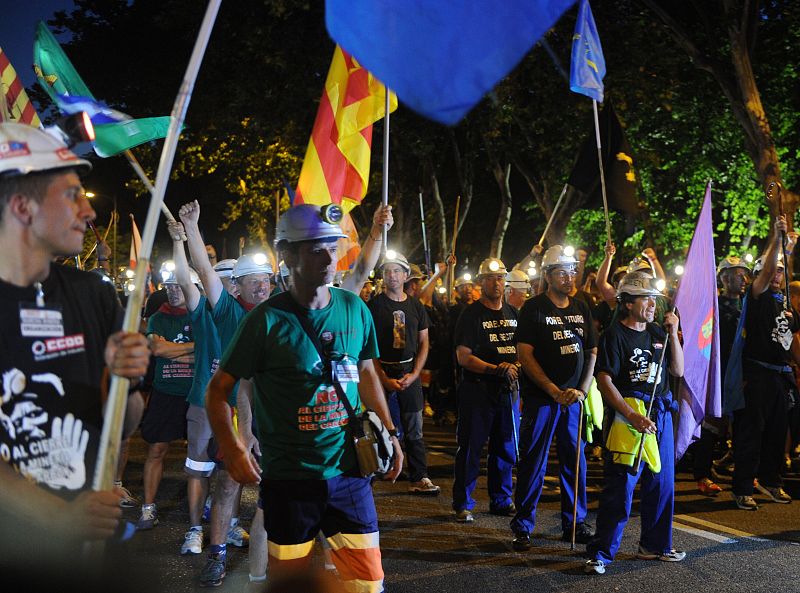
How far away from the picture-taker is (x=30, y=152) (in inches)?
105

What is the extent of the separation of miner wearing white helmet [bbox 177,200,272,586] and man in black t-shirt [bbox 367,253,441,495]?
8.60 ft

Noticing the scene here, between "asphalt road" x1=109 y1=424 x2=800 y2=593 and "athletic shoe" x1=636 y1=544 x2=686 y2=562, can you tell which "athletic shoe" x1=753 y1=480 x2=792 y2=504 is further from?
"athletic shoe" x1=636 y1=544 x2=686 y2=562

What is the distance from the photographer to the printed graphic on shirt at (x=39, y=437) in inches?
103

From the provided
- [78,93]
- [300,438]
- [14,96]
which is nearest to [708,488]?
[300,438]

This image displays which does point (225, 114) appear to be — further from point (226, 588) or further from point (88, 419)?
point (88, 419)

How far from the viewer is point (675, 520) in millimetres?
8055

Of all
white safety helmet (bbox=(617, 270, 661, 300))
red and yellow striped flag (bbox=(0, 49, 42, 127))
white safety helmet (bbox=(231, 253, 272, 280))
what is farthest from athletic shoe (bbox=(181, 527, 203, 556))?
white safety helmet (bbox=(617, 270, 661, 300))

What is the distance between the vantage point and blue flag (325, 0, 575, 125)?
3.66 meters

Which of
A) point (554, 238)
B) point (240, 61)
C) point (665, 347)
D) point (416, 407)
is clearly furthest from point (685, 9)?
point (665, 347)

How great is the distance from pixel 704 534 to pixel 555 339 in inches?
83.1

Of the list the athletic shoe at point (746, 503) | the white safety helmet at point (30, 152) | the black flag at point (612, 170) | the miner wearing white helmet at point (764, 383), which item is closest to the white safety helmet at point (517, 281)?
the black flag at point (612, 170)

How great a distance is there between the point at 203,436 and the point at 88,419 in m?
4.04

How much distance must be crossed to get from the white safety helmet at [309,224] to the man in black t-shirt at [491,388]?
4083 millimetres

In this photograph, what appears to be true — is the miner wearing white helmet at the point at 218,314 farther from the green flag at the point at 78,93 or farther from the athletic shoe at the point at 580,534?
the athletic shoe at the point at 580,534
